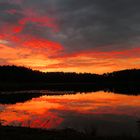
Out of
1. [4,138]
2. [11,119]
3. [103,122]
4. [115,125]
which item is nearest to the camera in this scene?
[4,138]

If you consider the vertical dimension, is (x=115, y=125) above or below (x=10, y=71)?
below

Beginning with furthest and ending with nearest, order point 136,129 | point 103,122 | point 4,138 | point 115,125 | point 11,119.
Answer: point 11,119 → point 103,122 → point 115,125 → point 136,129 → point 4,138

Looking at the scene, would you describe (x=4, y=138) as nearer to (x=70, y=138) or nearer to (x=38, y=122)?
(x=70, y=138)

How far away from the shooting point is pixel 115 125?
84.9ft

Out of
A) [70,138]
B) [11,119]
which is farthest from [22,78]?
[70,138]

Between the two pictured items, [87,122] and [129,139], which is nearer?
[129,139]

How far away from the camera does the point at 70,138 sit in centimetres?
1532

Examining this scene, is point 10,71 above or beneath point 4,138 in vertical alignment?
above

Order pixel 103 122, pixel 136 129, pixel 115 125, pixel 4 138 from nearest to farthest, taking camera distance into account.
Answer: pixel 4 138 → pixel 136 129 → pixel 115 125 → pixel 103 122

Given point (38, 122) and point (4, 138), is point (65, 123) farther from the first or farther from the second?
point (4, 138)

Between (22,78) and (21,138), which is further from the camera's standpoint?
(22,78)

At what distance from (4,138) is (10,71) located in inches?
6732

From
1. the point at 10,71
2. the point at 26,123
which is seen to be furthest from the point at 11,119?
the point at 10,71

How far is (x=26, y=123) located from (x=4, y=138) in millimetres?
14130
